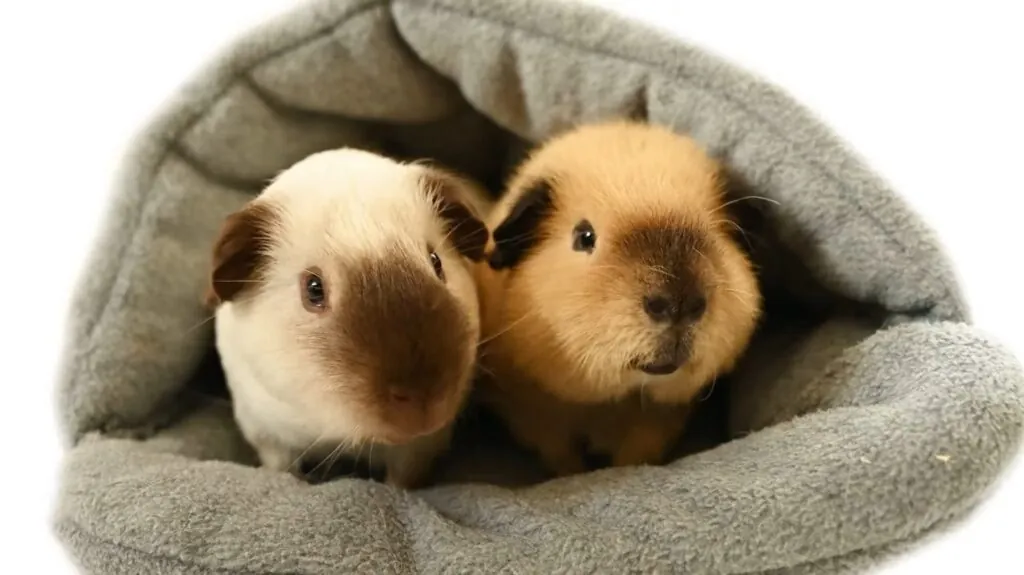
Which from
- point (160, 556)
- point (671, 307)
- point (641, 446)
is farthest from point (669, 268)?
point (160, 556)

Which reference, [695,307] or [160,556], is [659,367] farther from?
[160,556]

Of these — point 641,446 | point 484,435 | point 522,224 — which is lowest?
point 484,435

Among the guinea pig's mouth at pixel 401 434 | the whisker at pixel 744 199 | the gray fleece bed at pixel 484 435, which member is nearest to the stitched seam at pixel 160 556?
the gray fleece bed at pixel 484 435

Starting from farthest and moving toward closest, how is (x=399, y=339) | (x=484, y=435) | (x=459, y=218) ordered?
(x=484, y=435)
(x=459, y=218)
(x=399, y=339)

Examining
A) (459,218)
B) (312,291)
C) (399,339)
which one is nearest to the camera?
(399,339)

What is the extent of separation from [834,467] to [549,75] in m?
0.70

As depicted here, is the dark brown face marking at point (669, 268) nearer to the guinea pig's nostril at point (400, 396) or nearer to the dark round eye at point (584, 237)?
the dark round eye at point (584, 237)

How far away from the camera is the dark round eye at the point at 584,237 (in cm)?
105

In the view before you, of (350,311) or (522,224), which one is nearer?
(350,311)

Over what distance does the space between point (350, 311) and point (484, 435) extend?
556 millimetres

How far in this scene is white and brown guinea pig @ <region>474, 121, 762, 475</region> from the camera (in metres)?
0.94

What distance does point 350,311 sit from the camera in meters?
0.94

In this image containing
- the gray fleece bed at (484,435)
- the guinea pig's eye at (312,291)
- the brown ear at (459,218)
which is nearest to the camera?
the gray fleece bed at (484,435)

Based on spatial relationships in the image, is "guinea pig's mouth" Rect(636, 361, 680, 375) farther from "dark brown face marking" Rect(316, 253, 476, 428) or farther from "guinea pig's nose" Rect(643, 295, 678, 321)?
"dark brown face marking" Rect(316, 253, 476, 428)
